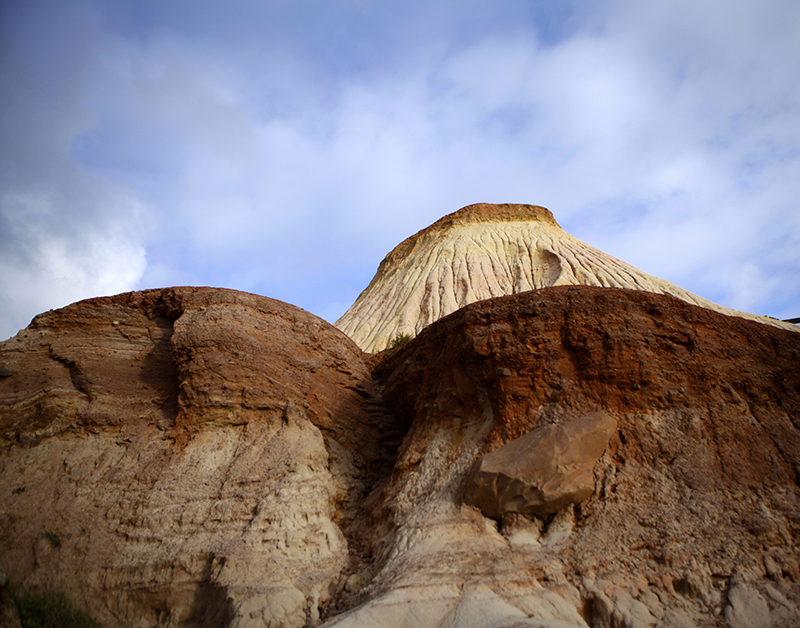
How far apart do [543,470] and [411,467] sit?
95.5 inches

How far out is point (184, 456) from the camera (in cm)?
897

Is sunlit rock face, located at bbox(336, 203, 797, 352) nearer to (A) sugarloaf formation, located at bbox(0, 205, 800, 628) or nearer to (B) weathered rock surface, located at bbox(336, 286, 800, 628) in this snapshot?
(A) sugarloaf formation, located at bbox(0, 205, 800, 628)

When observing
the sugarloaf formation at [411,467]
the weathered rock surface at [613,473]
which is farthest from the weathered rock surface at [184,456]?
the weathered rock surface at [613,473]

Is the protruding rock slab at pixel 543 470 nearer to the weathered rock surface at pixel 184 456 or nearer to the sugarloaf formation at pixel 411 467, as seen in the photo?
the sugarloaf formation at pixel 411 467

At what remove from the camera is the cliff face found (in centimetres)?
564

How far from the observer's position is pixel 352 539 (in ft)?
26.3

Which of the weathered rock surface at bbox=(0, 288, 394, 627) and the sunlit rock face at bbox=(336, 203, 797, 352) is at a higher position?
the sunlit rock face at bbox=(336, 203, 797, 352)

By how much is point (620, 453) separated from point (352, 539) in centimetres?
437

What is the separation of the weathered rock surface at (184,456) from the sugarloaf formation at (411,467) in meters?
0.04

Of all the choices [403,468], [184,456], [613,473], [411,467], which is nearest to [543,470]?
[613,473]

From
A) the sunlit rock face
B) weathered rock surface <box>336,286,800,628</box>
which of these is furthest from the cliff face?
the sunlit rock face

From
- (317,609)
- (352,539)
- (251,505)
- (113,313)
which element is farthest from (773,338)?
(113,313)

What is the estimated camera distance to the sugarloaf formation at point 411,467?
5.66 metres

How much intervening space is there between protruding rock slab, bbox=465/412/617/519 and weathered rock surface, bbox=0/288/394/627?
8.34 ft
